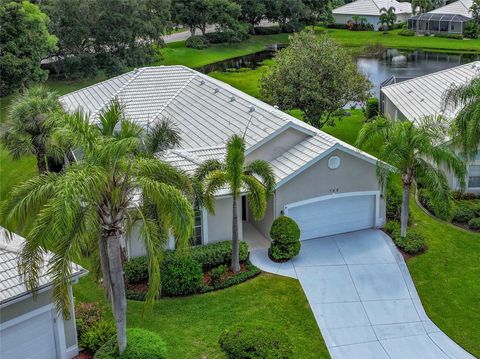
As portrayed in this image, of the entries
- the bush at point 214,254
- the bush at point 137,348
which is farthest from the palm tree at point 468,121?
the bush at point 137,348

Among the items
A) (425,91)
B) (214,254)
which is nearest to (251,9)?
(425,91)

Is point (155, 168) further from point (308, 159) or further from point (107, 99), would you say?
point (107, 99)

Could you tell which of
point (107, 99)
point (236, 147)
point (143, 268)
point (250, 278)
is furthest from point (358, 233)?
point (107, 99)

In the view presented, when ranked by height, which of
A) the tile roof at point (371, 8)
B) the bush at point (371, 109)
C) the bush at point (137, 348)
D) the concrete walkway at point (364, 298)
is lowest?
the concrete walkway at point (364, 298)

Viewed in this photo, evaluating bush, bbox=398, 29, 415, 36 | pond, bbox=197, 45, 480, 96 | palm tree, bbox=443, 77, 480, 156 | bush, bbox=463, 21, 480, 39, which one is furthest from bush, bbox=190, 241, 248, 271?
bush, bbox=398, 29, 415, 36

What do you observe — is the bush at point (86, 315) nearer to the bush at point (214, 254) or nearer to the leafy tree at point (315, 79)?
the bush at point (214, 254)

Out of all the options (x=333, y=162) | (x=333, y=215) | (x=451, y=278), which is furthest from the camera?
(x=333, y=215)

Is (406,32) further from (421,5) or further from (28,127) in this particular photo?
(28,127)
